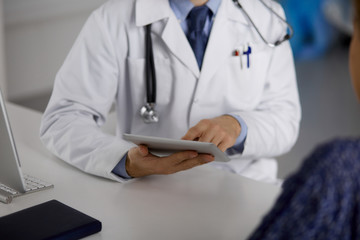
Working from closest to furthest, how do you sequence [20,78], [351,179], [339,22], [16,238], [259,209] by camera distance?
[351,179], [16,238], [259,209], [20,78], [339,22]

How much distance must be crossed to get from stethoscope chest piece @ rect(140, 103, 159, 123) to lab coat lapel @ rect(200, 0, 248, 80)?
0.16 m

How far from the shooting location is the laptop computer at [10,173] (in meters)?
1.07

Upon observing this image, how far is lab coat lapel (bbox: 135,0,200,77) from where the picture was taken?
1.51 metres

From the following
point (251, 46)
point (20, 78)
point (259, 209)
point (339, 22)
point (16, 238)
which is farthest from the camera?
point (339, 22)

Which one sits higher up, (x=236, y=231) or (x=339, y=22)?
(x=236, y=231)

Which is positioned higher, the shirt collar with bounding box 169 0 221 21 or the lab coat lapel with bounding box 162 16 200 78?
the shirt collar with bounding box 169 0 221 21

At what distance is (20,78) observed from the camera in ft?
9.85

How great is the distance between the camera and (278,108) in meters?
1.60

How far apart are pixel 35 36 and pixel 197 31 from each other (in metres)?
1.75

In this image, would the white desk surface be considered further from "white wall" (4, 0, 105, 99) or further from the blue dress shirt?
"white wall" (4, 0, 105, 99)

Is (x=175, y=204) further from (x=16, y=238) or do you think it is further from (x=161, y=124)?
(x=161, y=124)

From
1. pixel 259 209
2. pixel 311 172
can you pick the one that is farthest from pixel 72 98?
pixel 311 172

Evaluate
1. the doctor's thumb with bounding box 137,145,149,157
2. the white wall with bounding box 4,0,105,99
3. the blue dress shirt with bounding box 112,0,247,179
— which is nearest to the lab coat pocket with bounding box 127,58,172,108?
the blue dress shirt with bounding box 112,0,247,179

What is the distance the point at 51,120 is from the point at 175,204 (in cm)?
47
